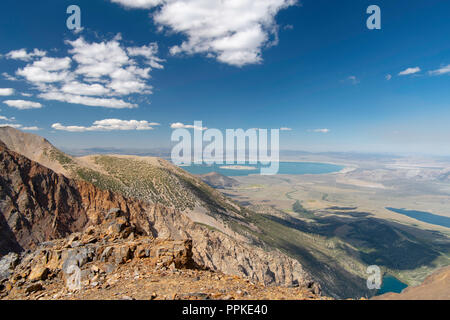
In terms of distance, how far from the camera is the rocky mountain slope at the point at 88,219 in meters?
37.0

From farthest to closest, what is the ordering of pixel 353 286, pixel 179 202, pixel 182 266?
pixel 353 286 < pixel 179 202 < pixel 182 266

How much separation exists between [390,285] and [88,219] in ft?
426

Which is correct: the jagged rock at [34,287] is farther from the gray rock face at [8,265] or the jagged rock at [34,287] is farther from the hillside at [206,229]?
the hillside at [206,229]

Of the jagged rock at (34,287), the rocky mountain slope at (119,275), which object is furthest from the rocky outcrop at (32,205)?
the jagged rock at (34,287)

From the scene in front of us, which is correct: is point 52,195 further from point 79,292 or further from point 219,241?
point 79,292

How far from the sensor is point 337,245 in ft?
431

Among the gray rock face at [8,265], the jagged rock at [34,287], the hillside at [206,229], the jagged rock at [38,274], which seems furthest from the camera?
the hillside at [206,229]

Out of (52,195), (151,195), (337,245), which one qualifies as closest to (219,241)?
(151,195)

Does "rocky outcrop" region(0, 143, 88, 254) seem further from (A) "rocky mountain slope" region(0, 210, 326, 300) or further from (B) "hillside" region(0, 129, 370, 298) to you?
(A) "rocky mountain slope" region(0, 210, 326, 300)

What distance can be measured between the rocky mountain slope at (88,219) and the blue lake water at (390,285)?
61.0m

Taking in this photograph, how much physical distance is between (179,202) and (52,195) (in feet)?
114
